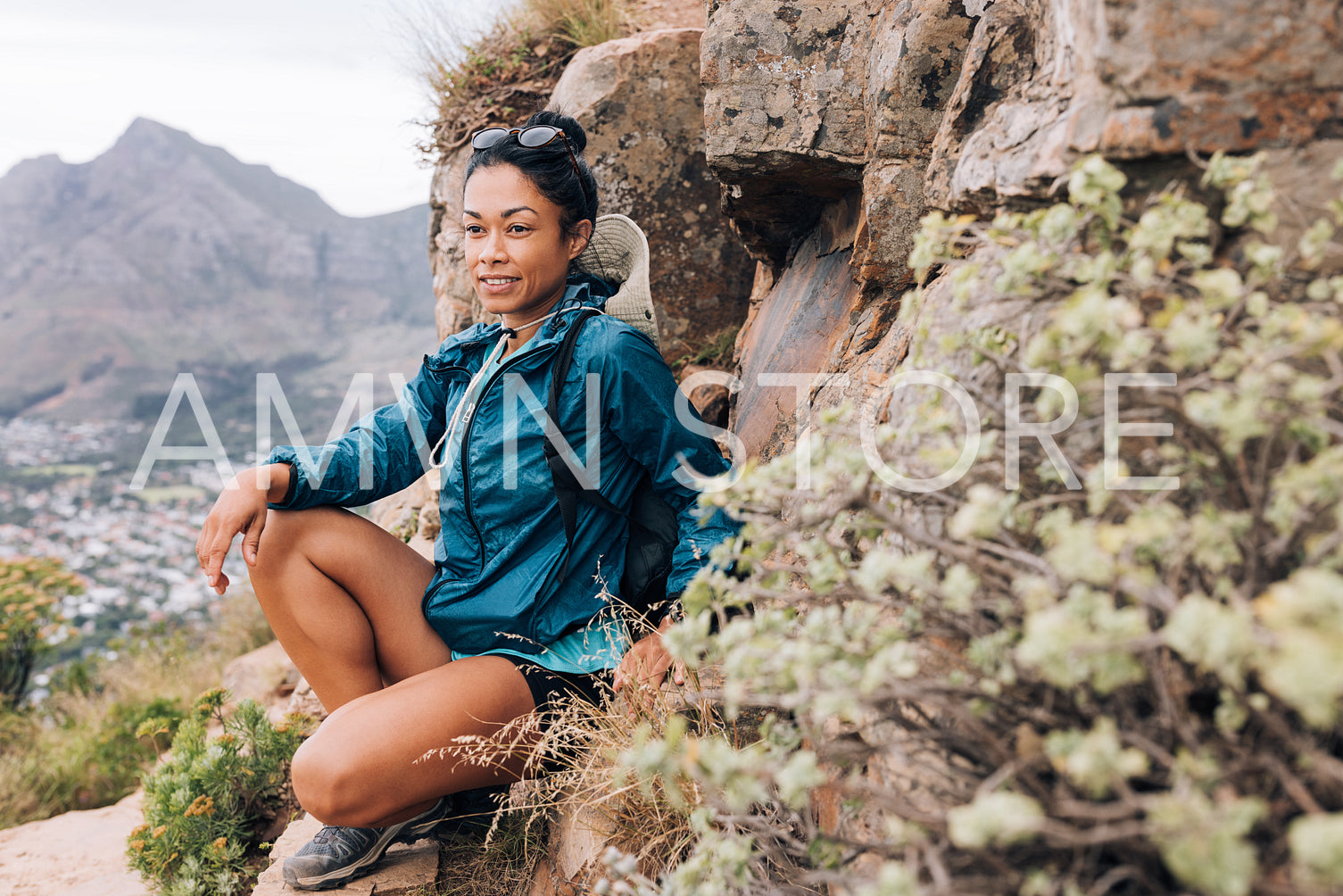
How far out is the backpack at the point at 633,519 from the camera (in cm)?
230

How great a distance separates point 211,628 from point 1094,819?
25.2ft

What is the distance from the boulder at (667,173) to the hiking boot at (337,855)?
2.54 metres

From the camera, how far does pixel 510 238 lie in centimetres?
245

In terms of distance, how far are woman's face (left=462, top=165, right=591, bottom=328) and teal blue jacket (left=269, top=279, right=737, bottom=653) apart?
6.3 inches

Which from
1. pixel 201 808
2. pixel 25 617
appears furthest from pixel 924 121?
pixel 25 617

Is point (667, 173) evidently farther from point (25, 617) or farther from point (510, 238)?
point (25, 617)

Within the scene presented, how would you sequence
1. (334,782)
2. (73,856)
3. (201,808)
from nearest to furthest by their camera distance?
(334,782)
(201,808)
(73,856)

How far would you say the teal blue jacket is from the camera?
7.62 ft

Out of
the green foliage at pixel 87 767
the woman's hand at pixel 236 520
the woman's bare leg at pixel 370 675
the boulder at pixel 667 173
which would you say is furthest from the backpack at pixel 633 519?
the green foliage at pixel 87 767

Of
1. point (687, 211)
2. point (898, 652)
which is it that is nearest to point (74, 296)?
point (687, 211)

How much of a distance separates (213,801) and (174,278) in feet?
141

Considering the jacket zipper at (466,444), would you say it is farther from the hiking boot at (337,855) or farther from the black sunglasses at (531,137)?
the hiking boot at (337,855)

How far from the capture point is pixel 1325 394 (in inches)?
42.1

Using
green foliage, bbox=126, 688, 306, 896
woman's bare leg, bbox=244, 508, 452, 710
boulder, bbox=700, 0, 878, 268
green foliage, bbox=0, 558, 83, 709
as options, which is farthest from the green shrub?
boulder, bbox=700, 0, 878, 268
